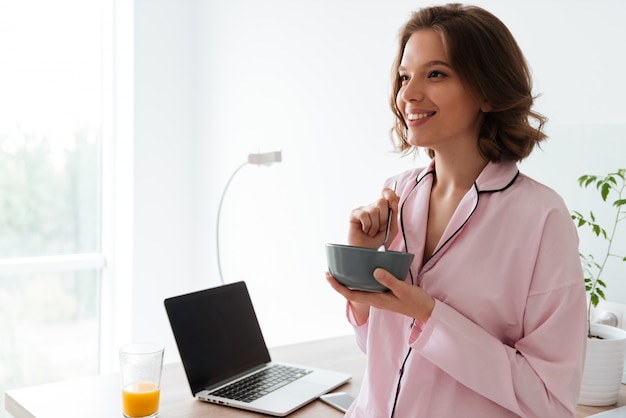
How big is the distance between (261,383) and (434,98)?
0.84 m

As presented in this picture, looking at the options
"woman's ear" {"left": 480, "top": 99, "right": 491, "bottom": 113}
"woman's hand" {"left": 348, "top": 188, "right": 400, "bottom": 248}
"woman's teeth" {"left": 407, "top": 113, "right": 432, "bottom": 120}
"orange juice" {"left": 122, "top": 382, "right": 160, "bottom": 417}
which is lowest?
"orange juice" {"left": 122, "top": 382, "right": 160, "bottom": 417}

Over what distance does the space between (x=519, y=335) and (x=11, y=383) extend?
312cm

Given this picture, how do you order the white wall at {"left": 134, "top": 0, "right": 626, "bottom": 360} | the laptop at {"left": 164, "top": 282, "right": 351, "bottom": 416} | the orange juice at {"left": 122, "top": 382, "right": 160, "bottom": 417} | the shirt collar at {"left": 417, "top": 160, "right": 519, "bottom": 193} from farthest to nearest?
the white wall at {"left": 134, "top": 0, "right": 626, "bottom": 360}, the laptop at {"left": 164, "top": 282, "right": 351, "bottom": 416}, the orange juice at {"left": 122, "top": 382, "right": 160, "bottom": 417}, the shirt collar at {"left": 417, "top": 160, "right": 519, "bottom": 193}

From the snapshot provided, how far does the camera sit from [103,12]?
11.7ft

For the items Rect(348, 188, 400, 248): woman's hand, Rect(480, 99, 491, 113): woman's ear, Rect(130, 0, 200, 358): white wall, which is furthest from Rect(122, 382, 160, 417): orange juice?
Rect(130, 0, 200, 358): white wall

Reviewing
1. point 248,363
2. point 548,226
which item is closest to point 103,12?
point 248,363

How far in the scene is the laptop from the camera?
1494 mm

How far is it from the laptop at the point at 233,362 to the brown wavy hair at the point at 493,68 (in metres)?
0.74

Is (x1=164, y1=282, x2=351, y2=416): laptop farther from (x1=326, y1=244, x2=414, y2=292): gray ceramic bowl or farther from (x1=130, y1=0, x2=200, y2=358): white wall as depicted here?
(x1=130, y1=0, x2=200, y2=358): white wall

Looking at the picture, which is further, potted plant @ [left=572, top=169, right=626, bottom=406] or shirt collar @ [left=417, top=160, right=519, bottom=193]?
potted plant @ [left=572, top=169, right=626, bottom=406]

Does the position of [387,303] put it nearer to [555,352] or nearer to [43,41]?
[555,352]

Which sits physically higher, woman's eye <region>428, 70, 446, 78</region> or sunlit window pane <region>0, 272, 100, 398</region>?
woman's eye <region>428, 70, 446, 78</region>

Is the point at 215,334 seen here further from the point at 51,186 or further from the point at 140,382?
the point at 51,186

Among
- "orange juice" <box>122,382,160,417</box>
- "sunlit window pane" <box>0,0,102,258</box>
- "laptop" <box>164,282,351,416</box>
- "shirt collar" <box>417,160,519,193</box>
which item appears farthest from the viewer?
"sunlit window pane" <box>0,0,102,258</box>
